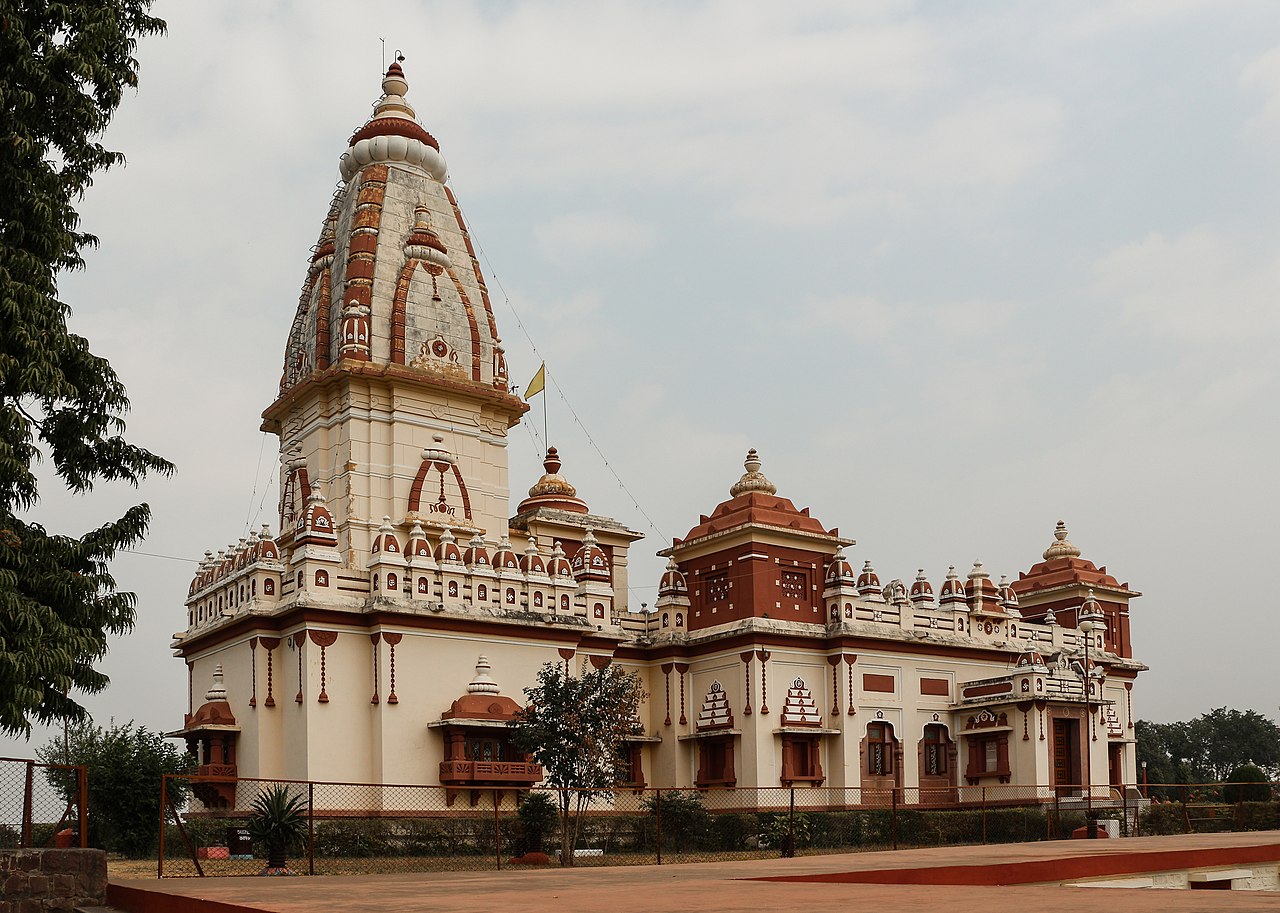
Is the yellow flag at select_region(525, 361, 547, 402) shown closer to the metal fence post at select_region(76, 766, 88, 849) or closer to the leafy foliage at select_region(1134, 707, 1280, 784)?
the metal fence post at select_region(76, 766, 88, 849)

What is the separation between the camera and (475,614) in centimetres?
2936

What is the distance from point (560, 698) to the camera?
25.9 metres

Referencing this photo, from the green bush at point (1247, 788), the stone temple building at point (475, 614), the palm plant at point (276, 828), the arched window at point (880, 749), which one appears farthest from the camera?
the green bush at point (1247, 788)

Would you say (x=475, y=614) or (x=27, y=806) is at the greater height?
(x=475, y=614)

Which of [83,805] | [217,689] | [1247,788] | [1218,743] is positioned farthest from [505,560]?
[1218,743]

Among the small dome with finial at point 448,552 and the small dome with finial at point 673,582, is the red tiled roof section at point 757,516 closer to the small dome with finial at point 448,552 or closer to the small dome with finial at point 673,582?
the small dome with finial at point 673,582

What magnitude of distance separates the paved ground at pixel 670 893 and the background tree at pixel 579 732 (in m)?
7.85

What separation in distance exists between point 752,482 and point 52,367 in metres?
22.2

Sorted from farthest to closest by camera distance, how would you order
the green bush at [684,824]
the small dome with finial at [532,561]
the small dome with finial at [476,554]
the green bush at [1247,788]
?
the green bush at [1247,788] < the small dome with finial at [532,561] < the small dome with finial at [476,554] < the green bush at [684,824]

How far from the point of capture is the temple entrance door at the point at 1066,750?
1387 inches

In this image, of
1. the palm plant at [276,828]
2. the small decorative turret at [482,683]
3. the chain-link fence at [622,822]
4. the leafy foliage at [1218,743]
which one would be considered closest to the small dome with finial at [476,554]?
the small decorative turret at [482,683]

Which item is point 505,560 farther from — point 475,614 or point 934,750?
point 934,750

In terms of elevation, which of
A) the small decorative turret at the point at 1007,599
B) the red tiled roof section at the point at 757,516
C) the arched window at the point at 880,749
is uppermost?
the red tiled roof section at the point at 757,516

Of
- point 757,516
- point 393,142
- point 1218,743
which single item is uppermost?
point 393,142
